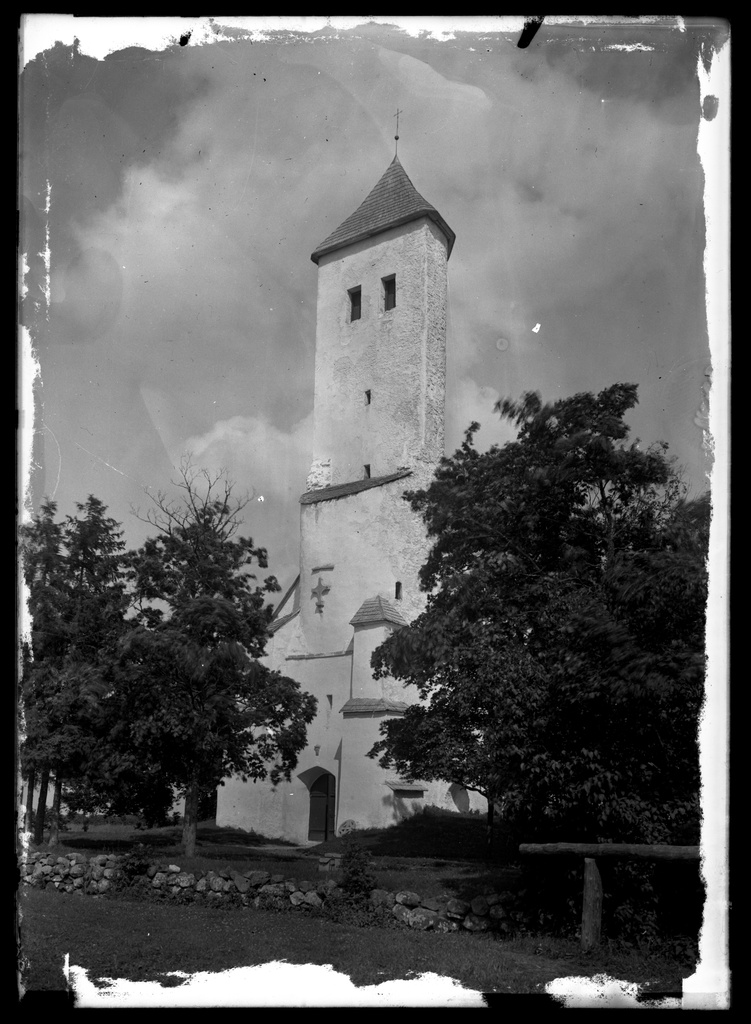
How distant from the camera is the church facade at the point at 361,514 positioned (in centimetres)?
2508

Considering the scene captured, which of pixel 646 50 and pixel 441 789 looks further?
pixel 441 789

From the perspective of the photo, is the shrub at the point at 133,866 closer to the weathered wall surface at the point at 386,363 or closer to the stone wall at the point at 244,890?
the stone wall at the point at 244,890

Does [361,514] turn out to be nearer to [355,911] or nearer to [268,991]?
[355,911]

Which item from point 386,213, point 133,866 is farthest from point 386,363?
point 133,866

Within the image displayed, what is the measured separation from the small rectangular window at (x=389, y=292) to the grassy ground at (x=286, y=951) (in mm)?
22981

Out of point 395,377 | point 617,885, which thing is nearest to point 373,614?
point 395,377

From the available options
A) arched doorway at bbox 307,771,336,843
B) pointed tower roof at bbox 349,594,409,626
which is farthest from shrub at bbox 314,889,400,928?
arched doorway at bbox 307,771,336,843

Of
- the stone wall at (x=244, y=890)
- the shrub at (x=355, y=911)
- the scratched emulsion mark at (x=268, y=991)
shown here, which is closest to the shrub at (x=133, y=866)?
the stone wall at (x=244, y=890)

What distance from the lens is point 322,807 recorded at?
2683cm

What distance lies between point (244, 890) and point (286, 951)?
3.95 m

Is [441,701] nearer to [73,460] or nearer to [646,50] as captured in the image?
[73,460]

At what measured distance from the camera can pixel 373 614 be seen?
84.3 ft

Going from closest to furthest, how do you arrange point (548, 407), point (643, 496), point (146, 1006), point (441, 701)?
point (146, 1006)
point (643, 496)
point (548, 407)
point (441, 701)

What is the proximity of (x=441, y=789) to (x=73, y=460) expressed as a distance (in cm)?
1703
